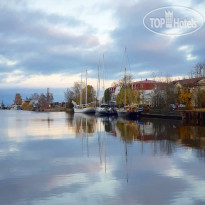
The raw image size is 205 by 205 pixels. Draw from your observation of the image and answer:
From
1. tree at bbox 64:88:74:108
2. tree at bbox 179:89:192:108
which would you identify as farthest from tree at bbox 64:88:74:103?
tree at bbox 179:89:192:108

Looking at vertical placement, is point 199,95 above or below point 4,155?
above

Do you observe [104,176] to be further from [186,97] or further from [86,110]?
[86,110]

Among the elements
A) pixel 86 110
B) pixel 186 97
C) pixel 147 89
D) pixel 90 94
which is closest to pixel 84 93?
pixel 90 94

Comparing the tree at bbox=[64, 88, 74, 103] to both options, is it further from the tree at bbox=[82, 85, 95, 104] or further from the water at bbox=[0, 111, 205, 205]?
the water at bbox=[0, 111, 205, 205]

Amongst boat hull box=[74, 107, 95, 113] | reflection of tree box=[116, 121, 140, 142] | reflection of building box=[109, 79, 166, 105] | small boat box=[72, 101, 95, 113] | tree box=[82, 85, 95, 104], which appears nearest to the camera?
reflection of tree box=[116, 121, 140, 142]

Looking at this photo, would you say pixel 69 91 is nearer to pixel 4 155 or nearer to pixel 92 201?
pixel 4 155

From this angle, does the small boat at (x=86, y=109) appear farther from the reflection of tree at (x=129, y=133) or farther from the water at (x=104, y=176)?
the water at (x=104, y=176)

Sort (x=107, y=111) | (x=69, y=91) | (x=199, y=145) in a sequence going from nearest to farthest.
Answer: (x=199, y=145) < (x=107, y=111) < (x=69, y=91)

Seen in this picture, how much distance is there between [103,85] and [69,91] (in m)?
73.7

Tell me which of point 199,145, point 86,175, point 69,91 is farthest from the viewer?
point 69,91

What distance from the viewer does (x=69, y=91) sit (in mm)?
149500

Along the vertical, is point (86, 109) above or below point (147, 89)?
below

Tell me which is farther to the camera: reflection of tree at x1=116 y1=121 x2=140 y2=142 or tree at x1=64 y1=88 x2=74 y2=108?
tree at x1=64 y1=88 x2=74 y2=108

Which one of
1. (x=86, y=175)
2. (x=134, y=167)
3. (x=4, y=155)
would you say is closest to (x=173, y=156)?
(x=134, y=167)
